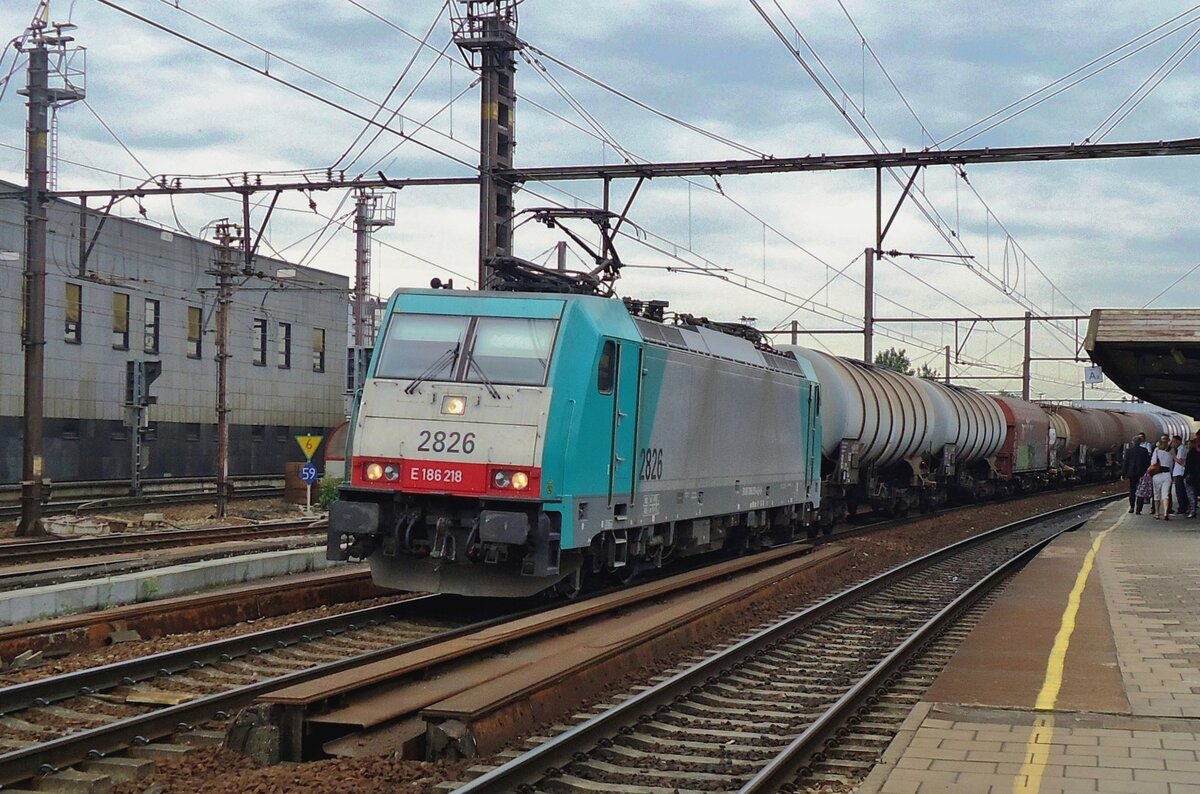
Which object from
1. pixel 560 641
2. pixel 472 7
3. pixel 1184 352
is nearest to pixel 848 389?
pixel 1184 352

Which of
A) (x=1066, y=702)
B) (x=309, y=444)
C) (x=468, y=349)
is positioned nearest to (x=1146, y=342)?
(x=468, y=349)

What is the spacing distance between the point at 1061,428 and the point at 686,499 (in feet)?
110

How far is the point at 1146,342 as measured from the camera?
19.6 meters

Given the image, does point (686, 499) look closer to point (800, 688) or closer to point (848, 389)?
point (800, 688)

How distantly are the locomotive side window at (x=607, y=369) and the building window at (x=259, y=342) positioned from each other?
3250 centimetres

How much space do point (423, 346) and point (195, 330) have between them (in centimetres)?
3004

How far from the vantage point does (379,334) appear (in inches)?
499

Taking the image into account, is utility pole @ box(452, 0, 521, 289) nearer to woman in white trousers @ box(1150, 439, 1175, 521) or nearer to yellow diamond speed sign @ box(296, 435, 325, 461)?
yellow diamond speed sign @ box(296, 435, 325, 461)

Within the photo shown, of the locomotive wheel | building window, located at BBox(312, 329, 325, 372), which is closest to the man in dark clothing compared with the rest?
the locomotive wheel

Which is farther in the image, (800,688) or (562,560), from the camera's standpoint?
(562,560)

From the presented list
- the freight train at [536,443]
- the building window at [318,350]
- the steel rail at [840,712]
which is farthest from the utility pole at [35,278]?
the building window at [318,350]

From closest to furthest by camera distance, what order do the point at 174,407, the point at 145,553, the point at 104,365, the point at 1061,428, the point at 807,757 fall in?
the point at 807,757 < the point at 145,553 < the point at 104,365 < the point at 174,407 < the point at 1061,428

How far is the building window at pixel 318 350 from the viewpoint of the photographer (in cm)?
4719

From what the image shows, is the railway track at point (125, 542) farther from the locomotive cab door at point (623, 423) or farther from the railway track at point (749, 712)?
the railway track at point (749, 712)
